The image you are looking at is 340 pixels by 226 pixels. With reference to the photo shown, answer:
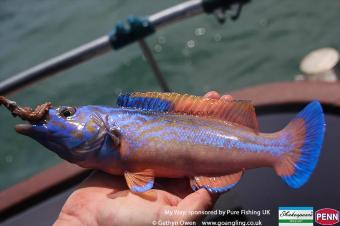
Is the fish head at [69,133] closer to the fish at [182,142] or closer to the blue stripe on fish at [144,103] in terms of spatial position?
the fish at [182,142]

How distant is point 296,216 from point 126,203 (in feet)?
3.45

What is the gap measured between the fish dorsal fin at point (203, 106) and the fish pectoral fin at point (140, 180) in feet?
1.18

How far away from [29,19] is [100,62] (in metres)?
3.19

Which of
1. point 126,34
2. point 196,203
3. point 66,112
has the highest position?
point 126,34

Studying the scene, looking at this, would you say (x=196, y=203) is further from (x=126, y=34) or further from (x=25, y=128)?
(x=126, y=34)

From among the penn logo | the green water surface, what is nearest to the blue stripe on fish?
the penn logo

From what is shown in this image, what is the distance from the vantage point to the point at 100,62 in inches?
298

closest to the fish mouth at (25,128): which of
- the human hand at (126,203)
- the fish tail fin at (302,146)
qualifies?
the human hand at (126,203)

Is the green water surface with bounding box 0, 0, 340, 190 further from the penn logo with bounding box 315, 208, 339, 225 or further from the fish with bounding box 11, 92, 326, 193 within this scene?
the fish with bounding box 11, 92, 326, 193

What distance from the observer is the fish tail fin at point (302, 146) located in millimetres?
2113

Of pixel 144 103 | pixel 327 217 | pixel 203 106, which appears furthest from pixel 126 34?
pixel 327 217

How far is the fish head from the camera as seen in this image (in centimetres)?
218

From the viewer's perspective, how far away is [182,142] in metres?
2.21

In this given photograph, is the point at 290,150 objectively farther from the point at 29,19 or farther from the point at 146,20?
the point at 29,19
